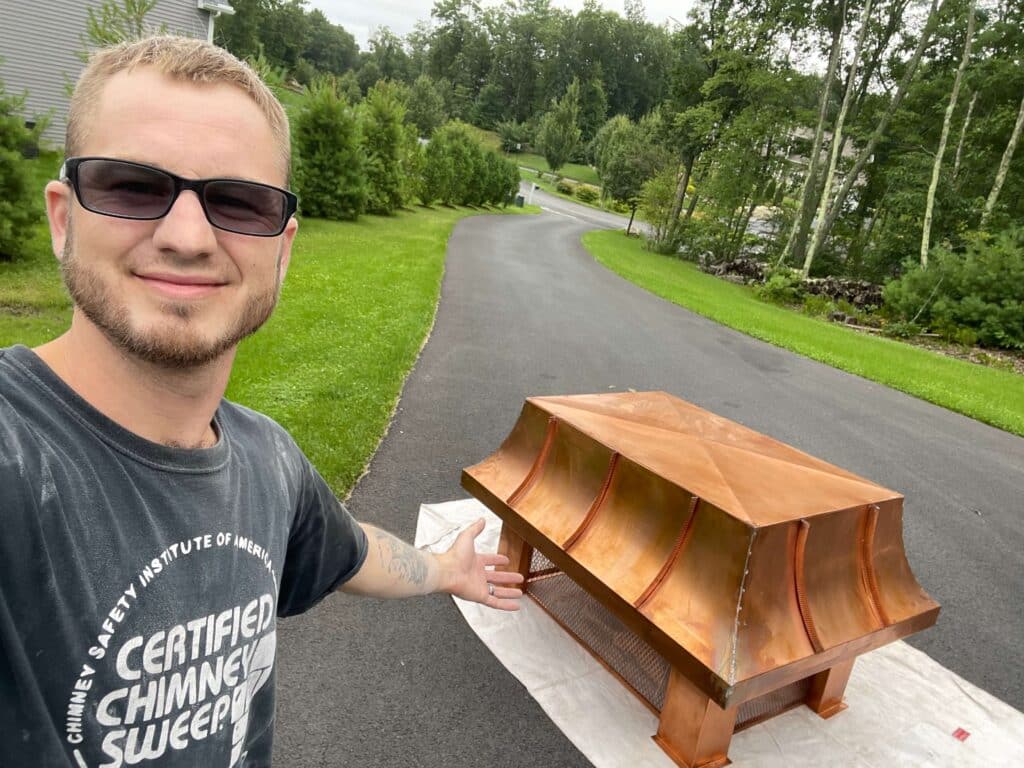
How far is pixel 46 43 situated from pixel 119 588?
2516cm

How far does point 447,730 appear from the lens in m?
2.80

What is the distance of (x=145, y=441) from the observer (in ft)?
3.70

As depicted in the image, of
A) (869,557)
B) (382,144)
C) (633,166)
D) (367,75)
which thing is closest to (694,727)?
(869,557)

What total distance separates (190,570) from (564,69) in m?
101

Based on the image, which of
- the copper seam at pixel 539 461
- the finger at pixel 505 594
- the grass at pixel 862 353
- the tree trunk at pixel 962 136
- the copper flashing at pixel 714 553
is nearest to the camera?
the finger at pixel 505 594

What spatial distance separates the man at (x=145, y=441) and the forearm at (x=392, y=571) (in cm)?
45

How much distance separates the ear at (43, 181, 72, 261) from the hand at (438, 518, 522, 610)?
4.32ft

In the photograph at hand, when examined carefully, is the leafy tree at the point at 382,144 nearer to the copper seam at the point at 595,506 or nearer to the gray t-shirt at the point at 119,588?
the copper seam at the point at 595,506

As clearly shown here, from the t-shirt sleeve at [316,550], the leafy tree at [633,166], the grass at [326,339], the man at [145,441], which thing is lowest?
the grass at [326,339]

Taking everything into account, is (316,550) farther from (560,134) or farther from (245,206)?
(560,134)

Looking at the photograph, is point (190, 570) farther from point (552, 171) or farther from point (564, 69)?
point (564, 69)

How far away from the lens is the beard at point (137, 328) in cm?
109

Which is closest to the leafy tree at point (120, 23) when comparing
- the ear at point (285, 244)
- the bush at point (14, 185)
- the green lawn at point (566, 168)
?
the bush at point (14, 185)

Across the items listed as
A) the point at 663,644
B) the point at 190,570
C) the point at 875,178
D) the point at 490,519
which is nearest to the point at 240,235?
the point at 190,570
